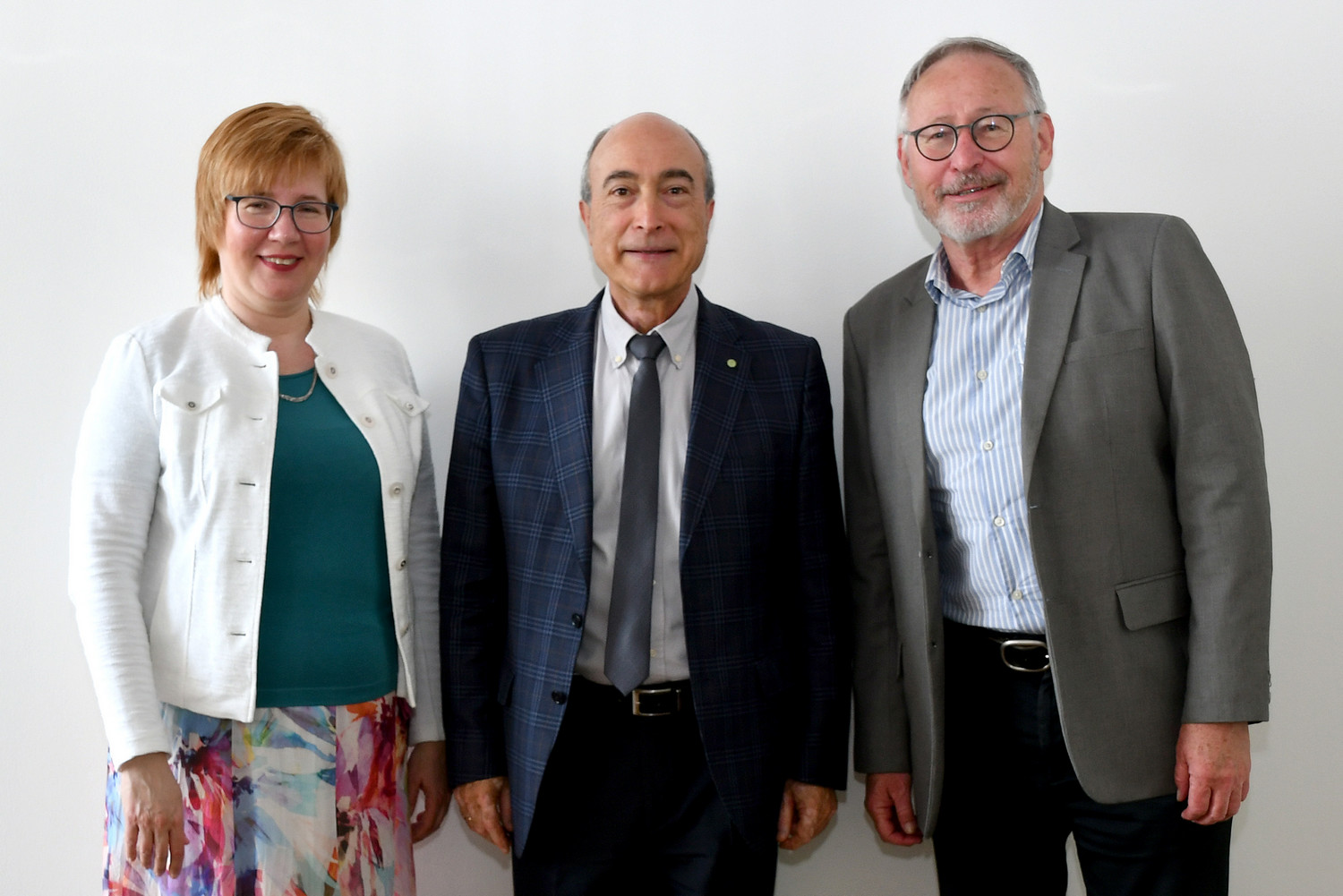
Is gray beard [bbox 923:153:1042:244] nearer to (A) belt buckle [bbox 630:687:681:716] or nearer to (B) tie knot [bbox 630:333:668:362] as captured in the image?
(B) tie knot [bbox 630:333:668:362]

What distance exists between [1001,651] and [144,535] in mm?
1490

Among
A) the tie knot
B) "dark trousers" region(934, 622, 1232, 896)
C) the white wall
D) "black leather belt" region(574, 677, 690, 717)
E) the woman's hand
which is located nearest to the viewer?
the woman's hand

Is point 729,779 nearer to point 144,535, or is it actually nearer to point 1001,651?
point 1001,651

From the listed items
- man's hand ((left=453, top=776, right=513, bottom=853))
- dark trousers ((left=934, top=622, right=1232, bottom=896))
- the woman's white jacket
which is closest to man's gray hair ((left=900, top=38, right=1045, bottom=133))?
dark trousers ((left=934, top=622, right=1232, bottom=896))

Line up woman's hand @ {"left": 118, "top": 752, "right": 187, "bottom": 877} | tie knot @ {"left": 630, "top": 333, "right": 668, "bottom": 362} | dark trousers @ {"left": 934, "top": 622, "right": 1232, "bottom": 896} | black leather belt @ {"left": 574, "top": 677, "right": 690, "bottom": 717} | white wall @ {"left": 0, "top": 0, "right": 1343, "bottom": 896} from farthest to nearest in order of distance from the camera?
white wall @ {"left": 0, "top": 0, "right": 1343, "bottom": 896}
tie knot @ {"left": 630, "top": 333, "right": 668, "bottom": 362}
black leather belt @ {"left": 574, "top": 677, "right": 690, "bottom": 717}
dark trousers @ {"left": 934, "top": 622, "right": 1232, "bottom": 896}
woman's hand @ {"left": 118, "top": 752, "right": 187, "bottom": 877}

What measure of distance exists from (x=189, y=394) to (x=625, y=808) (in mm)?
1050

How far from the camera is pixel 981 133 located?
175 cm

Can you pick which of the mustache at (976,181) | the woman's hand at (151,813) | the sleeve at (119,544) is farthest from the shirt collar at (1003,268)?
the woman's hand at (151,813)

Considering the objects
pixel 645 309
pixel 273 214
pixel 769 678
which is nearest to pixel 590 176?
pixel 645 309

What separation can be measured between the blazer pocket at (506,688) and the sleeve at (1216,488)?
1.16 metres

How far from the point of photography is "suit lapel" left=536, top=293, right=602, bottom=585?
5.60ft

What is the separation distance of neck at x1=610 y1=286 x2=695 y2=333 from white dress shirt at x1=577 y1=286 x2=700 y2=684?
0.02 m

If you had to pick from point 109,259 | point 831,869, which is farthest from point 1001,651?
point 109,259

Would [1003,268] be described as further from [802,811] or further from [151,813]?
[151,813]
